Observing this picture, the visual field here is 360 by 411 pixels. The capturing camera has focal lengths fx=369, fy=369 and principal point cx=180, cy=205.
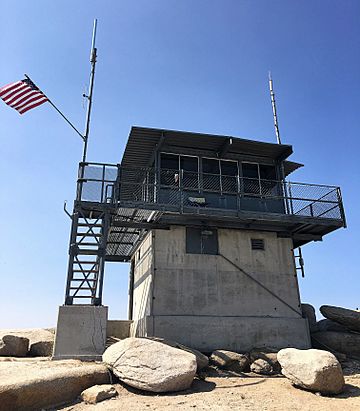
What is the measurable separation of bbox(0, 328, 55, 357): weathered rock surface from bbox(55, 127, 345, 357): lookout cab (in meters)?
2.89

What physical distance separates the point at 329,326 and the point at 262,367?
5913mm

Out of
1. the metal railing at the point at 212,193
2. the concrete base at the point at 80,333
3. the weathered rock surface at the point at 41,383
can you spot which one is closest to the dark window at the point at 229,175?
the metal railing at the point at 212,193

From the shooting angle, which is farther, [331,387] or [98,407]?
[331,387]

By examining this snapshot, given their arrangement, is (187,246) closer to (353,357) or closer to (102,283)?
(102,283)

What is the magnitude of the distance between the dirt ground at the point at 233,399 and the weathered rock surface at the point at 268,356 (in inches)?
61.0

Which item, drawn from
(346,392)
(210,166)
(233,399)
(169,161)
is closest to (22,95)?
(169,161)

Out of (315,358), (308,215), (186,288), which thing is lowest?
(315,358)

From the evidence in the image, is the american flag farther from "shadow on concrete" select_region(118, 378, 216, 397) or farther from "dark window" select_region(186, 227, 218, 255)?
"shadow on concrete" select_region(118, 378, 216, 397)

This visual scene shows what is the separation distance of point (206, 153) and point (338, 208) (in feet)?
21.0

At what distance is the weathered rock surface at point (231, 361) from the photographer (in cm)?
1223

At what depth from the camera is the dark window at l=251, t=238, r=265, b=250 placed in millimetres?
16344

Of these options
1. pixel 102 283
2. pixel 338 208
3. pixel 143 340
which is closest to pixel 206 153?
pixel 338 208

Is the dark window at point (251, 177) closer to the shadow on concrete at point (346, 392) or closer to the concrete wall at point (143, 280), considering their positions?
the concrete wall at point (143, 280)

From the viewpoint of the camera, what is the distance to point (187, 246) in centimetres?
1562
